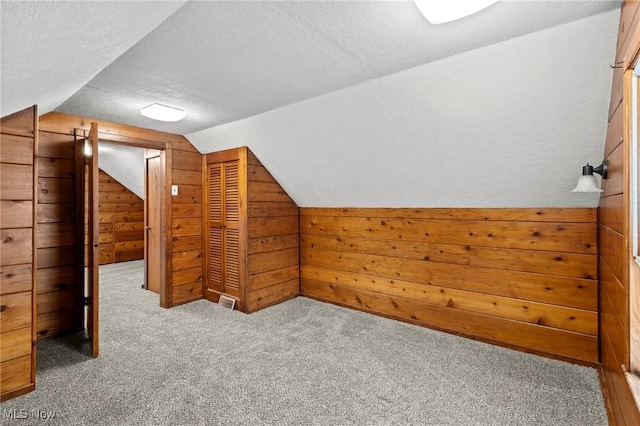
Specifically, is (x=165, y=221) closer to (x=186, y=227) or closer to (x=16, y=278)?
(x=186, y=227)

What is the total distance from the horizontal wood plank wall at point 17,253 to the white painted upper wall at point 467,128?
1573mm

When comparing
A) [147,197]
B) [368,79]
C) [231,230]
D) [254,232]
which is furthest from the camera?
[147,197]

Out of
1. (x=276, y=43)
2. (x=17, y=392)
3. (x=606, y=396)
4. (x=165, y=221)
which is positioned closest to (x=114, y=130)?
(x=165, y=221)

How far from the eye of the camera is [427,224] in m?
2.96

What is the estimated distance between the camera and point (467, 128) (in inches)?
83.0

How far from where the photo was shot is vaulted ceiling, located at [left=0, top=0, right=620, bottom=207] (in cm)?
129

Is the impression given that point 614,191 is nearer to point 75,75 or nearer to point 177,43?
point 177,43

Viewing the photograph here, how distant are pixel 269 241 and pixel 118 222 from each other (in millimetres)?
4055

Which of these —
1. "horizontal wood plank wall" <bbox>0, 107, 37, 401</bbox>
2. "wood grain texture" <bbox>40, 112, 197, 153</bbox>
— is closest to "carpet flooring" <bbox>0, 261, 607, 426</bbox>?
"horizontal wood plank wall" <bbox>0, 107, 37, 401</bbox>

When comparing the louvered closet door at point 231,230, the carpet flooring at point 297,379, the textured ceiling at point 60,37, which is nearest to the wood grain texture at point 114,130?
the louvered closet door at point 231,230

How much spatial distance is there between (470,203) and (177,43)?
2384 millimetres

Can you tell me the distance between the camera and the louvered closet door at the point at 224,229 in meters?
3.50

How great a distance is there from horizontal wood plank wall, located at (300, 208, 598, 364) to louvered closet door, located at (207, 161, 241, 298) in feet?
3.31

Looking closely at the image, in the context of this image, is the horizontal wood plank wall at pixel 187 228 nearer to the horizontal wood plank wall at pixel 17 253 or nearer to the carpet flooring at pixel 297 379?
the carpet flooring at pixel 297 379
